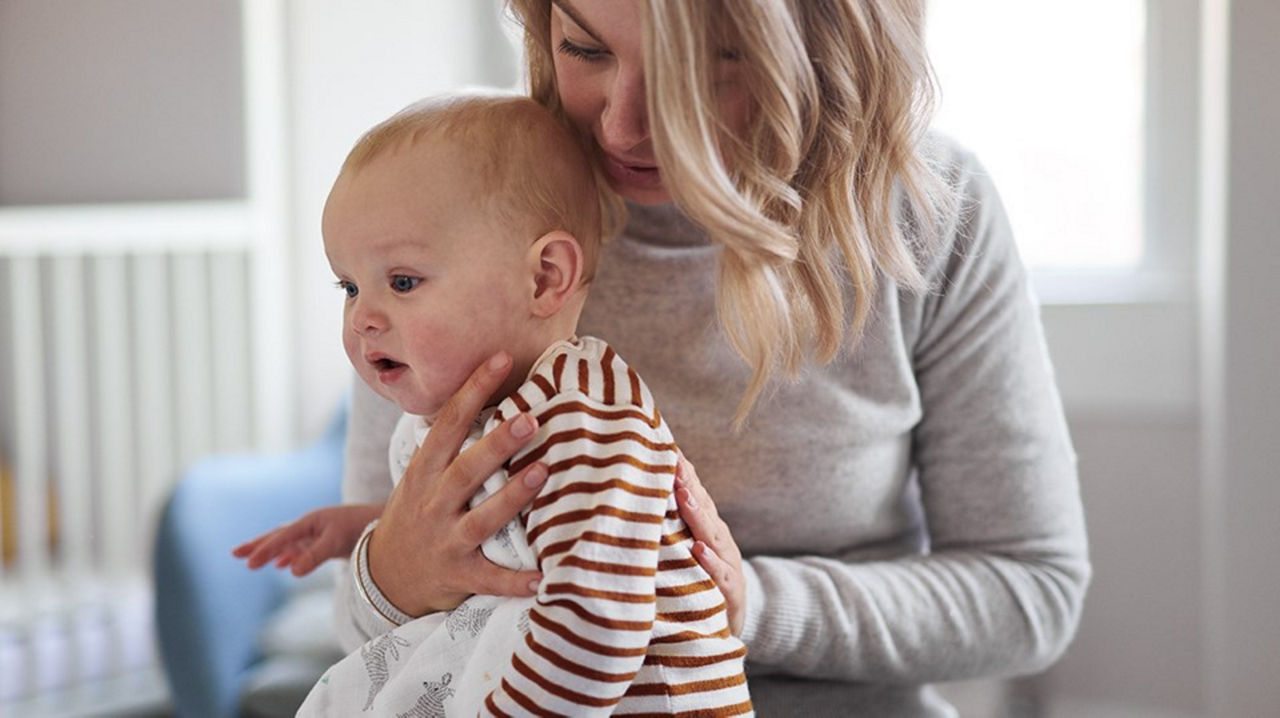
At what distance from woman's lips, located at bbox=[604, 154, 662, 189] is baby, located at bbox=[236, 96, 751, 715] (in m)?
0.04

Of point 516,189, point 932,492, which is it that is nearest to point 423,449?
point 516,189

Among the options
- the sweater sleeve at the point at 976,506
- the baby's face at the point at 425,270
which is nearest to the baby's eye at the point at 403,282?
the baby's face at the point at 425,270

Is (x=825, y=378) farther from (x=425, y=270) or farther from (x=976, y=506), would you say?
(x=425, y=270)

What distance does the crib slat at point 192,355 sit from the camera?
8.66 ft

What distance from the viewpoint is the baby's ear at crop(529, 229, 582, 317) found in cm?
82

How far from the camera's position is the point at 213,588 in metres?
1.92

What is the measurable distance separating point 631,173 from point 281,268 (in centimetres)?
200

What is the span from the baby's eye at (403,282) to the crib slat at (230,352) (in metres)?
1.98

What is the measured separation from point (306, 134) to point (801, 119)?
2068mm

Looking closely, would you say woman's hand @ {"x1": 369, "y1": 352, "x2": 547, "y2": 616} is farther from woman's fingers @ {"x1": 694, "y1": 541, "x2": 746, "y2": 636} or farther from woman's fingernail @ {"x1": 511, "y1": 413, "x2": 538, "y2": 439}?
woman's fingers @ {"x1": 694, "y1": 541, "x2": 746, "y2": 636}

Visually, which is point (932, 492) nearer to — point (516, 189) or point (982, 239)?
point (982, 239)

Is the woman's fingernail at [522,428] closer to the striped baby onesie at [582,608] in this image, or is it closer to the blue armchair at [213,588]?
the striped baby onesie at [582,608]

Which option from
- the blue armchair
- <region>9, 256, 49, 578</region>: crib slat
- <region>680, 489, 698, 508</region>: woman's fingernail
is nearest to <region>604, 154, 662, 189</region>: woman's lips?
<region>680, 489, 698, 508</region>: woman's fingernail

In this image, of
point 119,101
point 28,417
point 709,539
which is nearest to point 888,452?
point 709,539
